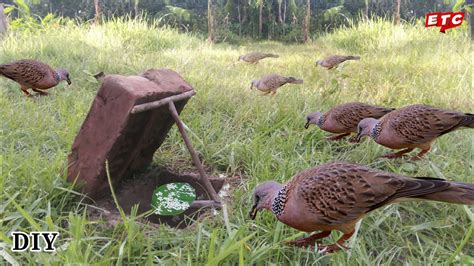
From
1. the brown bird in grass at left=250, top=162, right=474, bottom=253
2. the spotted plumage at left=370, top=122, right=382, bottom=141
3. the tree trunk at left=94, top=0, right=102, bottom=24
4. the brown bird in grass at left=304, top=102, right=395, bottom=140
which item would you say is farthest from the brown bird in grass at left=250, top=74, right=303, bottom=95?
the tree trunk at left=94, top=0, right=102, bottom=24

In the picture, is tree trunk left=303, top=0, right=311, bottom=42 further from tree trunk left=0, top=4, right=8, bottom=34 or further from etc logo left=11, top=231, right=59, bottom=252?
etc logo left=11, top=231, right=59, bottom=252

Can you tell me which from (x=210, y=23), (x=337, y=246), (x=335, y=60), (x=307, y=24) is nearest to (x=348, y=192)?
(x=337, y=246)

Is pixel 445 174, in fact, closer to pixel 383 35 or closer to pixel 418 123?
pixel 418 123

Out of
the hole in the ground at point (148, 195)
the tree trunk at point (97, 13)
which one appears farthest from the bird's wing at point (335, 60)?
the tree trunk at point (97, 13)

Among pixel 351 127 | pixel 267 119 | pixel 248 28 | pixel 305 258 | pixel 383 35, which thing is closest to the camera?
pixel 305 258

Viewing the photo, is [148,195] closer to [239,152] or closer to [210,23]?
[239,152]

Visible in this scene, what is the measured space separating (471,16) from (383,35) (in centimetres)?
157

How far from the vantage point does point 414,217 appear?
216 cm

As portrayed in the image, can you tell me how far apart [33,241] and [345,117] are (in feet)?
6.87

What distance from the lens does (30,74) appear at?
3.65 metres

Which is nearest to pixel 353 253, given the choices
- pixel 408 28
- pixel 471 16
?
pixel 471 16

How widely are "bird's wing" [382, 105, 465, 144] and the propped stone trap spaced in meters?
1.16

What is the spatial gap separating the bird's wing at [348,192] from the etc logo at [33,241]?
1084 millimetres

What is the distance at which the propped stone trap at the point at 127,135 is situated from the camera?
2.12 metres
